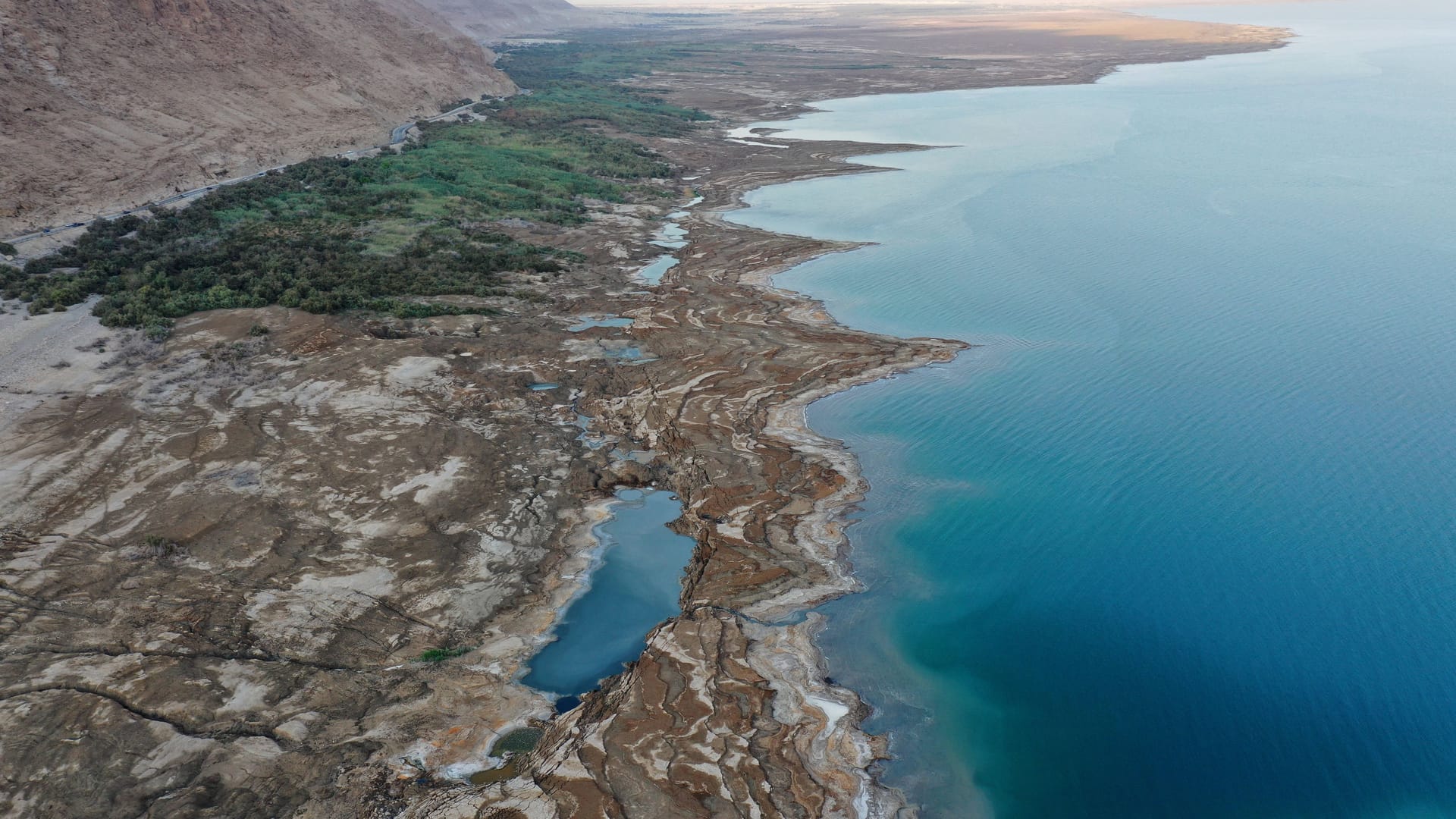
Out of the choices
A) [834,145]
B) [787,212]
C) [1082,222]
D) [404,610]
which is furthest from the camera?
[834,145]

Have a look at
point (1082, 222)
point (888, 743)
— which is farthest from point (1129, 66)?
point (888, 743)

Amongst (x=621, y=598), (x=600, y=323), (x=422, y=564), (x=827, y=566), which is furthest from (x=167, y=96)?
(x=827, y=566)

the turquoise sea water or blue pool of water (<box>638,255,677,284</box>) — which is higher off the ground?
blue pool of water (<box>638,255,677,284</box>)

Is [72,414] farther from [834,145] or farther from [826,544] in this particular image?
[834,145]

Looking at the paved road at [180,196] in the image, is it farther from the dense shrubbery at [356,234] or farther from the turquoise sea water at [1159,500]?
the turquoise sea water at [1159,500]

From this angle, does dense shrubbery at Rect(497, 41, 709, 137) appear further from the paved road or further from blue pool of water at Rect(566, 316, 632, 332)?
blue pool of water at Rect(566, 316, 632, 332)

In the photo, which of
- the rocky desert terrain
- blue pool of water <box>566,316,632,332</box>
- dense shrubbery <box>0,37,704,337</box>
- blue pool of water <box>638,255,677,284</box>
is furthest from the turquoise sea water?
the rocky desert terrain

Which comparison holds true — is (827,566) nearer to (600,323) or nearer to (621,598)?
(621,598)

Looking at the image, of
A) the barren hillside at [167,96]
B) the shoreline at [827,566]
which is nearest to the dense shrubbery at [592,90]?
the barren hillside at [167,96]
